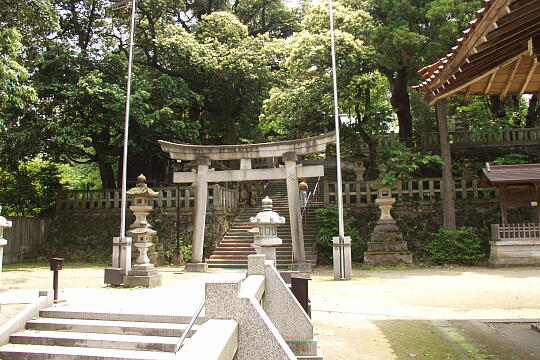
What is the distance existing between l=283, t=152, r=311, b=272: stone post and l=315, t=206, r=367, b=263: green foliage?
266 centimetres

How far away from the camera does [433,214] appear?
18.6 m

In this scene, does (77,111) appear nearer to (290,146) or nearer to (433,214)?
(290,146)

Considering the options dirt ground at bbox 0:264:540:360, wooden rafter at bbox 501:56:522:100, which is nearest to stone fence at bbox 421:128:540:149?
dirt ground at bbox 0:264:540:360

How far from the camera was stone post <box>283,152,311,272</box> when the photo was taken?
1496cm

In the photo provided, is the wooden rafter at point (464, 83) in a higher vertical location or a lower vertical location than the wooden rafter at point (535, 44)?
lower

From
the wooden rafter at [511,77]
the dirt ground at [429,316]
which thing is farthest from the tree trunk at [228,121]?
the wooden rafter at [511,77]

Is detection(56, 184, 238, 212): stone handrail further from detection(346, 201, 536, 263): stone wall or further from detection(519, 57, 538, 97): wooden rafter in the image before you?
detection(519, 57, 538, 97): wooden rafter

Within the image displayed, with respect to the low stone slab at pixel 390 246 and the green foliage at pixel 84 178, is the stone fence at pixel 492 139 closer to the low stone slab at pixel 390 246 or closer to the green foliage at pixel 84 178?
the low stone slab at pixel 390 246

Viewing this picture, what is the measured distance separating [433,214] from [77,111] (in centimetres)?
1641

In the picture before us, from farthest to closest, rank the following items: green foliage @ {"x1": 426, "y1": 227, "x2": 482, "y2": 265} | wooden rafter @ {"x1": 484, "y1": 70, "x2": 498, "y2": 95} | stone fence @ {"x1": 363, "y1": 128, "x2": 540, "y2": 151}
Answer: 1. stone fence @ {"x1": 363, "y1": 128, "x2": 540, "y2": 151}
2. green foliage @ {"x1": 426, "y1": 227, "x2": 482, "y2": 265}
3. wooden rafter @ {"x1": 484, "y1": 70, "x2": 498, "y2": 95}

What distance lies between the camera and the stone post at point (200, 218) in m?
15.9

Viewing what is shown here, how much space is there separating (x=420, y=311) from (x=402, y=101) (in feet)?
53.1

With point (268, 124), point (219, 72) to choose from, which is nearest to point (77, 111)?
point (219, 72)

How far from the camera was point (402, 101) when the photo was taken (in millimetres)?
22734
